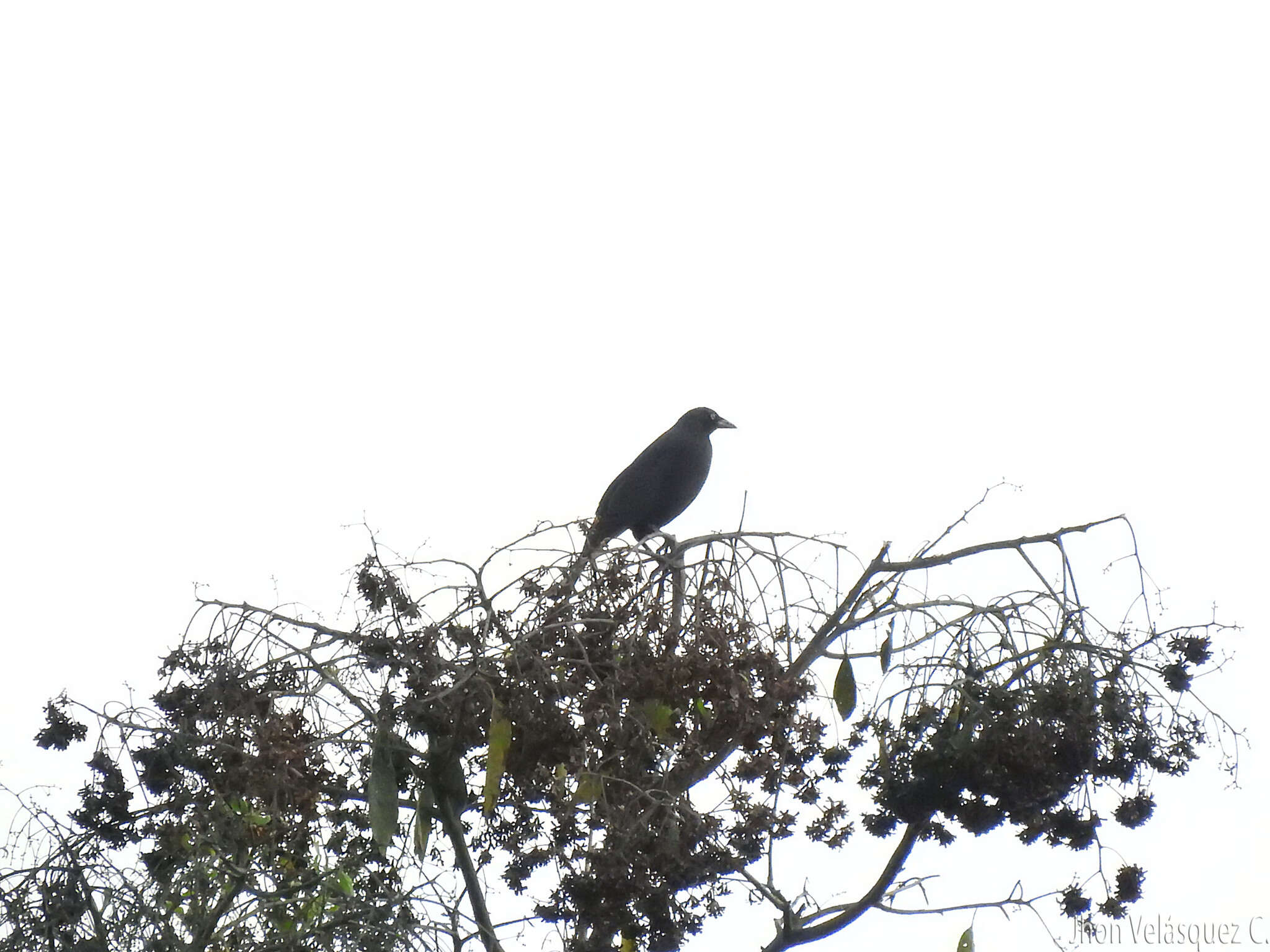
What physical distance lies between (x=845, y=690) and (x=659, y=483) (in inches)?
142

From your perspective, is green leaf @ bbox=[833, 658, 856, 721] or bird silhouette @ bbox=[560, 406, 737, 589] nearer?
green leaf @ bbox=[833, 658, 856, 721]

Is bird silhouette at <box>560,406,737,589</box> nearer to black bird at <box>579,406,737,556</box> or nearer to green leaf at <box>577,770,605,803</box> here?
black bird at <box>579,406,737,556</box>

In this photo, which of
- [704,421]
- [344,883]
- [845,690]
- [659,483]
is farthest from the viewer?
[704,421]

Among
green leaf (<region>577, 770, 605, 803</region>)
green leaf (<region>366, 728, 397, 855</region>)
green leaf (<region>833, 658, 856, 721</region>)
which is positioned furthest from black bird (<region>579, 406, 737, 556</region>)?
green leaf (<region>577, 770, 605, 803</region>)

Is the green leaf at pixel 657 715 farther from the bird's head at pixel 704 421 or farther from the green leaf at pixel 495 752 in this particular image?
the bird's head at pixel 704 421

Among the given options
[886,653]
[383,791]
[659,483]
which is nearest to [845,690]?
[886,653]

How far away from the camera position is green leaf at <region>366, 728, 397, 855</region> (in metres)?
3.15

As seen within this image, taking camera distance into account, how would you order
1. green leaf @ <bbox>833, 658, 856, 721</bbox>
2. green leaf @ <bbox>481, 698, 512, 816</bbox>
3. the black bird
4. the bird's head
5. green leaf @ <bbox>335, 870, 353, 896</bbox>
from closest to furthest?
green leaf @ <bbox>481, 698, 512, 816</bbox> → green leaf @ <bbox>335, 870, 353, 896</bbox> → green leaf @ <bbox>833, 658, 856, 721</bbox> → the black bird → the bird's head

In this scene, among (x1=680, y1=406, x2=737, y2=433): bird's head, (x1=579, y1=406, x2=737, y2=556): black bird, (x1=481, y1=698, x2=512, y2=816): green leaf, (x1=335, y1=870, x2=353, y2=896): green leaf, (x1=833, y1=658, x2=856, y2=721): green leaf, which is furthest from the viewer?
(x1=680, y1=406, x2=737, y2=433): bird's head

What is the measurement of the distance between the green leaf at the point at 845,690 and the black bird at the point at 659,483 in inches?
128

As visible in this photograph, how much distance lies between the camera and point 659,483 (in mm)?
7504

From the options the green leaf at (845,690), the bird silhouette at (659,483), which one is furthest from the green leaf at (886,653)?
→ the bird silhouette at (659,483)

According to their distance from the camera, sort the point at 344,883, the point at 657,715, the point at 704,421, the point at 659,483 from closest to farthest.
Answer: the point at 657,715 → the point at 344,883 → the point at 659,483 → the point at 704,421

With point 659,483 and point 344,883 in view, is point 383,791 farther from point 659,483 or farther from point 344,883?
point 659,483
